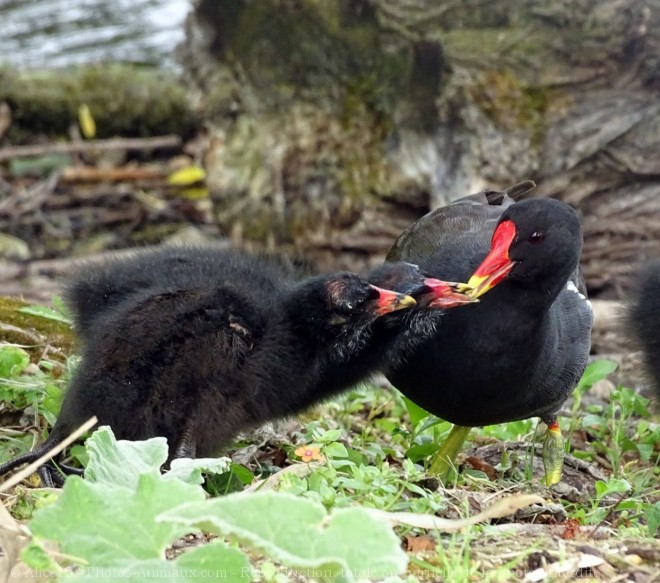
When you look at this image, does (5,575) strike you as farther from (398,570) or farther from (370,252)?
(370,252)

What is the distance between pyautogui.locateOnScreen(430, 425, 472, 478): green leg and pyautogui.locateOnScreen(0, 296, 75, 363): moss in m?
1.47

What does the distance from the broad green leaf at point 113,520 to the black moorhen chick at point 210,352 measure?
111 centimetres

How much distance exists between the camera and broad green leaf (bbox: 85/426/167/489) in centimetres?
264

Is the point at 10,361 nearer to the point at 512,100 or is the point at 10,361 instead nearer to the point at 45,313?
the point at 45,313

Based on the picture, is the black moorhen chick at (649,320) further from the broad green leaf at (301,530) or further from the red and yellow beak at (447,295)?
the broad green leaf at (301,530)

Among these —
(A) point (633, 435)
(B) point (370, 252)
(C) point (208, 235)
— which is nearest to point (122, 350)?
(A) point (633, 435)

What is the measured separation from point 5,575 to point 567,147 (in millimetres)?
4551

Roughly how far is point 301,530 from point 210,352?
4.49 feet

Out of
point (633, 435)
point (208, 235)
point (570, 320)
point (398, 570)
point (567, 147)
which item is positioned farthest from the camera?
point (208, 235)

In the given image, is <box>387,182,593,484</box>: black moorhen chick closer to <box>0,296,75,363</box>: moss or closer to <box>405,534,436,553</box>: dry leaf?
<box>405,534,436,553</box>: dry leaf

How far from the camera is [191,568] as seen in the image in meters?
2.20

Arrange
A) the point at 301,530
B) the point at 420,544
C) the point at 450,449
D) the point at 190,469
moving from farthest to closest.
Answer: the point at 450,449 < the point at 420,544 < the point at 190,469 < the point at 301,530

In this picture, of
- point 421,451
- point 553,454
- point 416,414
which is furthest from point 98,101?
point 553,454

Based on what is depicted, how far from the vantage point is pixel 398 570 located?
→ 2.11 meters
